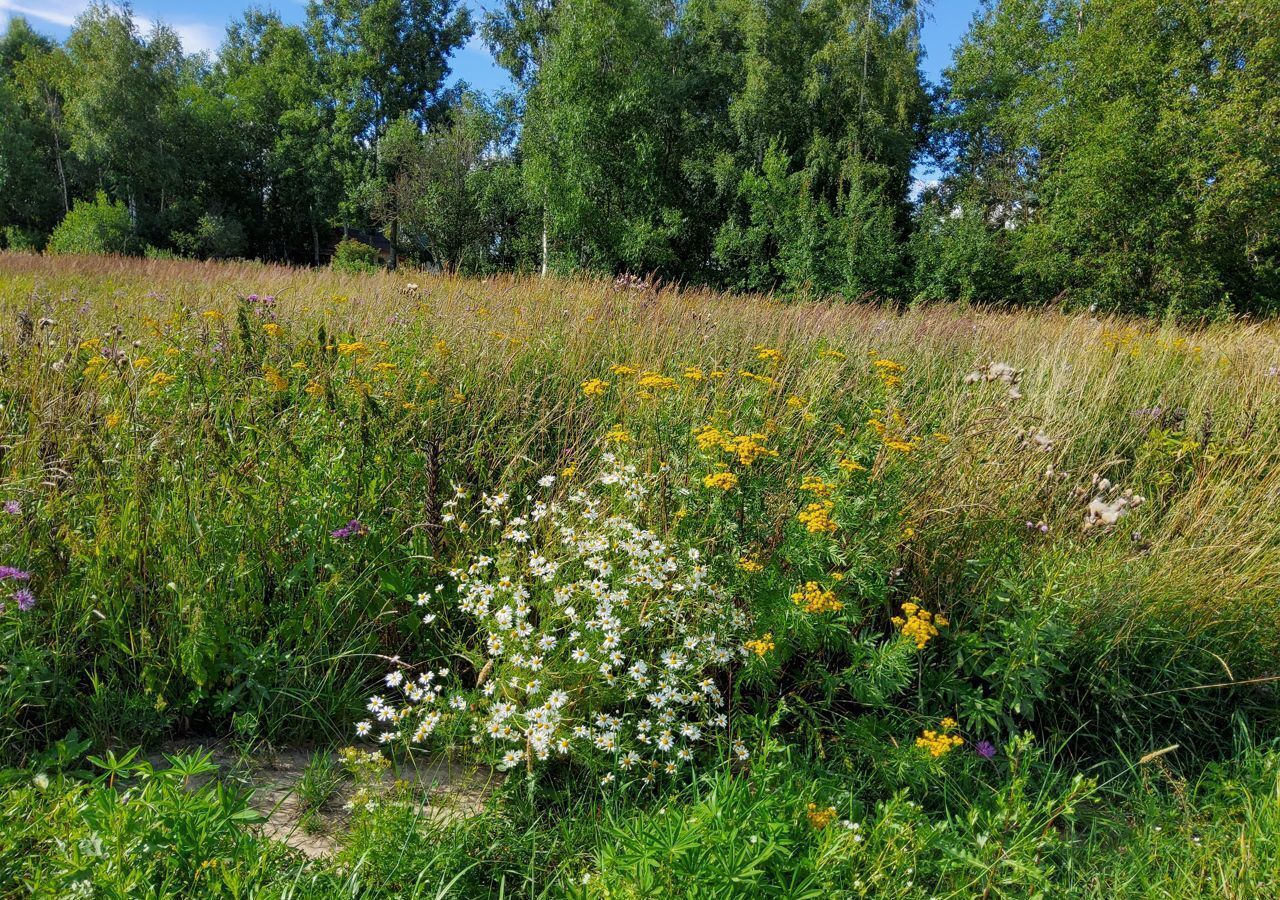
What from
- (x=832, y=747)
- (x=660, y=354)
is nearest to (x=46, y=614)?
(x=832, y=747)

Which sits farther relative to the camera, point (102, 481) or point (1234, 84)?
point (1234, 84)

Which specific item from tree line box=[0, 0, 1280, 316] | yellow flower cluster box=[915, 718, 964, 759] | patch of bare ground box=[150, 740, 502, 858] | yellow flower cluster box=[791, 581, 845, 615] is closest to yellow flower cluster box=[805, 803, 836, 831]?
yellow flower cluster box=[915, 718, 964, 759]

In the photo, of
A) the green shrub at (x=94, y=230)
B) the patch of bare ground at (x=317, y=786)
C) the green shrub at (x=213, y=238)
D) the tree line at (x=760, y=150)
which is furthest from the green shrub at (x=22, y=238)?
the patch of bare ground at (x=317, y=786)

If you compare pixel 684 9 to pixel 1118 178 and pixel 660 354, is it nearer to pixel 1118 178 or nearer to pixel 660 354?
pixel 1118 178

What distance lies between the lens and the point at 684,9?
26.5m

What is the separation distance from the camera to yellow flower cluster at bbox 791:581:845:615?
6.36ft

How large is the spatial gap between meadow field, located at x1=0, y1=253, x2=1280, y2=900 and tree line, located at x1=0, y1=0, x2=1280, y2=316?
16770mm

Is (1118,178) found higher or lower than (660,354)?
higher

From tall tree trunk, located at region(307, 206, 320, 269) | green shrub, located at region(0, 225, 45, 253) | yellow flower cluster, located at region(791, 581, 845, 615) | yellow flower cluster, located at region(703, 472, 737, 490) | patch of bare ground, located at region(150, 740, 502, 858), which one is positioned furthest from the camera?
tall tree trunk, located at region(307, 206, 320, 269)

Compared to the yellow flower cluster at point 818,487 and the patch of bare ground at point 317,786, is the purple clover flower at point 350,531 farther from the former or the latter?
the yellow flower cluster at point 818,487

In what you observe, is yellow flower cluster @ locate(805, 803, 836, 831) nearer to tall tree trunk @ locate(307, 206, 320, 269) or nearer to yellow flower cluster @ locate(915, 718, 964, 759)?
yellow flower cluster @ locate(915, 718, 964, 759)

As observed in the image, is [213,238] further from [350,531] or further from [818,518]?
[818,518]

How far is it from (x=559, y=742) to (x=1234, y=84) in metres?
23.5

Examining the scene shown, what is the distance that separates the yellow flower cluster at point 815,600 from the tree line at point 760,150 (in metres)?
17.7
